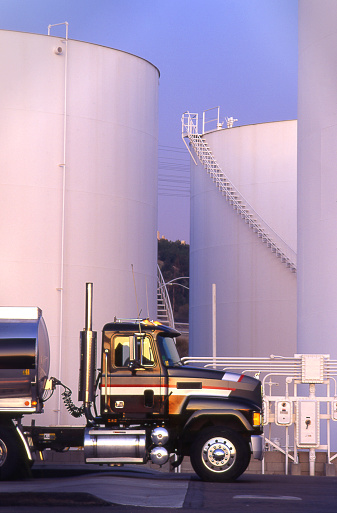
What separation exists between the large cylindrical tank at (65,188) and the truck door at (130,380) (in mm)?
10166

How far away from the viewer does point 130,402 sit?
15352 mm

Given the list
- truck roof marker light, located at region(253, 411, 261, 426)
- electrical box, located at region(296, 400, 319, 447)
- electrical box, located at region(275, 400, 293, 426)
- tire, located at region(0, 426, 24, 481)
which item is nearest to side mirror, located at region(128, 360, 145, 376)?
truck roof marker light, located at region(253, 411, 261, 426)

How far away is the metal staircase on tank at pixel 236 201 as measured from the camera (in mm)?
35094

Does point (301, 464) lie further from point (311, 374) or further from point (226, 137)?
point (226, 137)

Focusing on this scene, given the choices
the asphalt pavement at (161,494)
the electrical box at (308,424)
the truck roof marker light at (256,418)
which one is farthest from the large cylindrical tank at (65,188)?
the truck roof marker light at (256,418)

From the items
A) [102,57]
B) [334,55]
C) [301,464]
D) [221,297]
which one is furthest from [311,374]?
[221,297]

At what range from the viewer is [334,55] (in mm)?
23375

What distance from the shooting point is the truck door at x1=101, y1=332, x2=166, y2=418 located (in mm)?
15305

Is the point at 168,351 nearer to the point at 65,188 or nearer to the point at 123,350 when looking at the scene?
the point at 123,350

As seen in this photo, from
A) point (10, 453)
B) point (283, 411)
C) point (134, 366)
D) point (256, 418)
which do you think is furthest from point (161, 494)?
point (283, 411)

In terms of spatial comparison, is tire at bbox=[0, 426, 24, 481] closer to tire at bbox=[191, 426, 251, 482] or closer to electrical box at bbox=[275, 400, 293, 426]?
tire at bbox=[191, 426, 251, 482]

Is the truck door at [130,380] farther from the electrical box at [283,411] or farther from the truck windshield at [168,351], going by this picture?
the electrical box at [283,411]

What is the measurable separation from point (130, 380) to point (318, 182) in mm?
9764

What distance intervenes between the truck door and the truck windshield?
5.0 inches
